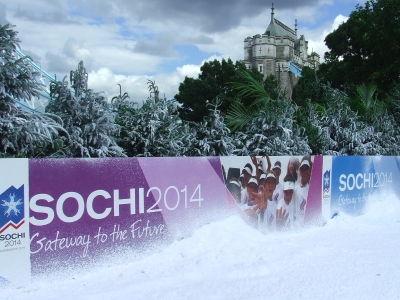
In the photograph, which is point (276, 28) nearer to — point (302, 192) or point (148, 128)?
point (302, 192)


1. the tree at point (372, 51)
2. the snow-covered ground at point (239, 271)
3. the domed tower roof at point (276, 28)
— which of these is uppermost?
the domed tower roof at point (276, 28)

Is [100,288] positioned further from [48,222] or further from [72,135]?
[72,135]

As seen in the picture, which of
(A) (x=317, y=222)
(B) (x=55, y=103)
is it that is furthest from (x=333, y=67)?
(B) (x=55, y=103)

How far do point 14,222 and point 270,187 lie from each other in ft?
17.2

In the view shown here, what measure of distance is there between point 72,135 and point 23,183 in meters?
2.28

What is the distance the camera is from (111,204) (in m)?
6.11

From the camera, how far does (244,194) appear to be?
8.31 metres

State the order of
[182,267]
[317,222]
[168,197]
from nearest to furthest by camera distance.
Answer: [182,267] < [168,197] < [317,222]

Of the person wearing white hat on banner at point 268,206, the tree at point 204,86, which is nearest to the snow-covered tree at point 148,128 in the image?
the person wearing white hat on banner at point 268,206

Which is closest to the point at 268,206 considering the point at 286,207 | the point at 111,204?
the point at 286,207

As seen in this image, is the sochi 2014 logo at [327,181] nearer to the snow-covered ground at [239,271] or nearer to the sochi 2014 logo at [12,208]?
the snow-covered ground at [239,271]

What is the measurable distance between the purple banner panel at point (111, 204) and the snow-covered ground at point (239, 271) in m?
0.24

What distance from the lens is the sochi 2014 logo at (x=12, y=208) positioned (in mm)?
5039

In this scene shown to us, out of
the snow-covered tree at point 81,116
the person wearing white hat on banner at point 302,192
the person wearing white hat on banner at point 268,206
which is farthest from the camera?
the person wearing white hat on banner at point 302,192
